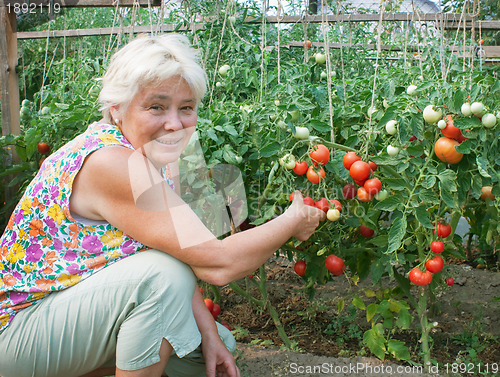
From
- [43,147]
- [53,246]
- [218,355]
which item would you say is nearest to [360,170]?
[218,355]

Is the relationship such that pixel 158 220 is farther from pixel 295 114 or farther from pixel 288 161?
pixel 295 114

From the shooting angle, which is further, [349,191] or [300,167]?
[349,191]

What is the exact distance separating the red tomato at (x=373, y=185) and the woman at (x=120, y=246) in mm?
228

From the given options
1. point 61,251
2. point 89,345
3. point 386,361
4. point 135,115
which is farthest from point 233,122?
point 386,361

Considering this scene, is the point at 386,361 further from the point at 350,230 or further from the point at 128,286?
the point at 128,286

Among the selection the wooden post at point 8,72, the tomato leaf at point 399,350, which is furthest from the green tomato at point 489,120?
the wooden post at point 8,72

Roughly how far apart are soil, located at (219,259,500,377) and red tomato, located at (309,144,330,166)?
72 centimetres

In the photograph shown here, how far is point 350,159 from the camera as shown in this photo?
57.9 inches

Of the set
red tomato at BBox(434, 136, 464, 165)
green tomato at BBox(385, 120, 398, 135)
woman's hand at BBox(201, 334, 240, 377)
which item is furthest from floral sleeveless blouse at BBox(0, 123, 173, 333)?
red tomato at BBox(434, 136, 464, 165)

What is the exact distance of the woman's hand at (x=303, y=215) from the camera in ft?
4.53

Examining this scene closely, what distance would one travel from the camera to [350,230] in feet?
5.89

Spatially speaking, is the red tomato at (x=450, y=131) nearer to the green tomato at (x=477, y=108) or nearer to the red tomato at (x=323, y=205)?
the green tomato at (x=477, y=108)

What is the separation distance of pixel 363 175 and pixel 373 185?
4cm

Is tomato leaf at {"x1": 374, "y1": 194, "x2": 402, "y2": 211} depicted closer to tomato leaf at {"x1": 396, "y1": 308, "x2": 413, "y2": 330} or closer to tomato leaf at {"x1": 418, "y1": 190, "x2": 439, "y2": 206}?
tomato leaf at {"x1": 418, "y1": 190, "x2": 439, "y2": 206}
